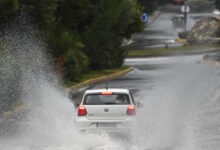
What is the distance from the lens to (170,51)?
68938 millimetres

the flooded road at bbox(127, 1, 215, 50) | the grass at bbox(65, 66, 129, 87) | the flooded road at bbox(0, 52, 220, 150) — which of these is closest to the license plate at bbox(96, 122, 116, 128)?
the flooded road at bbox(0, 52, 220, 150)

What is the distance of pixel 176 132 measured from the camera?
77.0 ft

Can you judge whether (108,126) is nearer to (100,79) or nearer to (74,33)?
(100,79)

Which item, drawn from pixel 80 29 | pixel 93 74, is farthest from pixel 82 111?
pixel 80 29

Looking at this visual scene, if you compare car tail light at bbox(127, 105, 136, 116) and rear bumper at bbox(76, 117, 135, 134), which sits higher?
car tail light at bbox(127, 105, 136, 116)

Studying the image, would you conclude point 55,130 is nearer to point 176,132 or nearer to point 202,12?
point 176,132

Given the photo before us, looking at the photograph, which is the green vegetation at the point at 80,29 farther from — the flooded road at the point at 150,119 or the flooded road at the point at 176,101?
the flooded road at the point at 150,119

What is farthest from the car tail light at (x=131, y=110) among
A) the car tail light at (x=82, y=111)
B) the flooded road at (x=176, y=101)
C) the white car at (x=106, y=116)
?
the car tail light at (x=82, y=111)

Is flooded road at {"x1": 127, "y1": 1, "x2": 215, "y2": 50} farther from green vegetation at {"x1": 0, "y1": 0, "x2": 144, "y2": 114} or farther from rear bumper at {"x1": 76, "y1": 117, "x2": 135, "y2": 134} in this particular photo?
rear bumper at {"x1": 76, "y1": 117, "x2": 135, "y2": 134}

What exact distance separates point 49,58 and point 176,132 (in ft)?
49.2

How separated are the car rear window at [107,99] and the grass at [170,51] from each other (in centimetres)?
4496

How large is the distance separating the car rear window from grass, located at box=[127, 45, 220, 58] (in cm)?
4496

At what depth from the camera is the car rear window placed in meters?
20.8

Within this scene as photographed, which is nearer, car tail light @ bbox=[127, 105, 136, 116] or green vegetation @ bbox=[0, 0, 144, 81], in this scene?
car tail light @ bbox=[127, 105, 136, 116]
